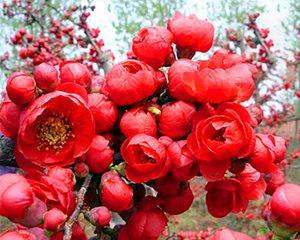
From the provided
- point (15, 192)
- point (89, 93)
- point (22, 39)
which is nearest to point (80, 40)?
point (22, 39)

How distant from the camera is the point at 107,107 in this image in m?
0.90

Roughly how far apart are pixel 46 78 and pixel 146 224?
0.29 m

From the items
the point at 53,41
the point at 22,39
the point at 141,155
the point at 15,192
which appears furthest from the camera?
the point at 53,41

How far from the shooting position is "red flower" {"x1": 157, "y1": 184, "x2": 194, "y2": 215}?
91cm

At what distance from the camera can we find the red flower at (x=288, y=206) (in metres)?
0.75

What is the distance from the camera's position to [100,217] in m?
0.83

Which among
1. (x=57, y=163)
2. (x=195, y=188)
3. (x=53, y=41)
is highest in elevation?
(x=57, y=163)

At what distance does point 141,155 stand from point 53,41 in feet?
16.2

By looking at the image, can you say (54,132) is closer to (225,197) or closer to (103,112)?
(103,112)

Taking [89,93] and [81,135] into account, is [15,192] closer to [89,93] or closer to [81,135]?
[81,135]

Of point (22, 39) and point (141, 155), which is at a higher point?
point (141, 155)

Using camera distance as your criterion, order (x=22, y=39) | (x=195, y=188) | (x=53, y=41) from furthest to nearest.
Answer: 1. (x=195, y=188)
2. (x=53, y=41)
3. (x=22, y=39)

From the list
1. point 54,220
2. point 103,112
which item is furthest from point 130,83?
point 54,220

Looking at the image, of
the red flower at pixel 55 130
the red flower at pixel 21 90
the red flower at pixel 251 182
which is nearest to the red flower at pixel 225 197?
the red flower at pixel 251 182
